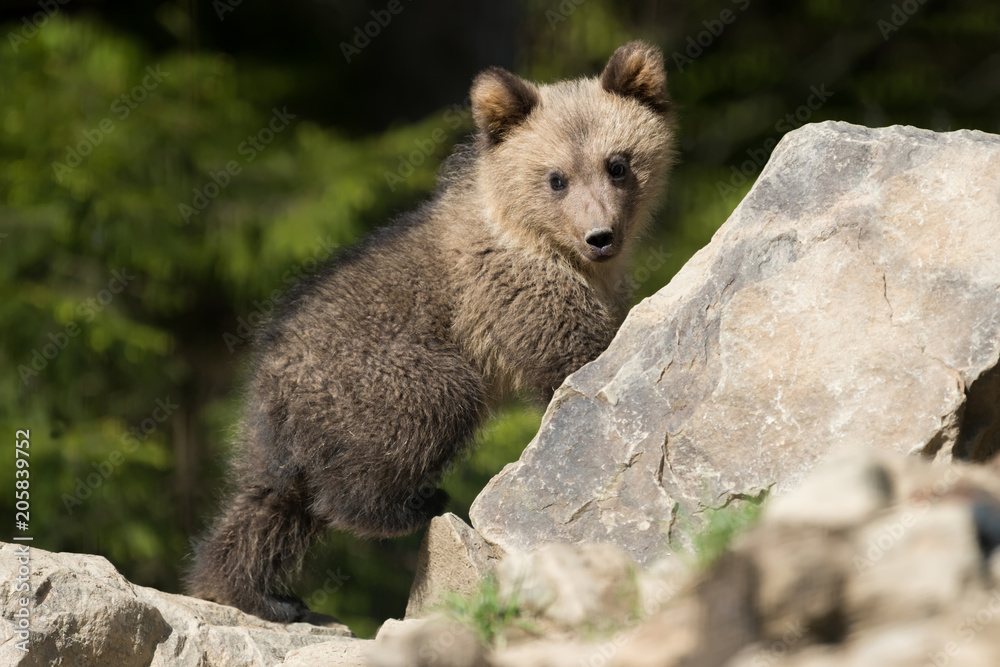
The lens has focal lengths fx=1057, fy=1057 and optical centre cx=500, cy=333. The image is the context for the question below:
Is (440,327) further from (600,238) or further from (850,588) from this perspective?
(850,588)

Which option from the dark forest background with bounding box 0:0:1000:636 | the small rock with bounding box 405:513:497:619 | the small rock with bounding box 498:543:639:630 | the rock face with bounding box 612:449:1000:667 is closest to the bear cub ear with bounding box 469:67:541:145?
the dark forest background with bounding box 0:0:1000:636

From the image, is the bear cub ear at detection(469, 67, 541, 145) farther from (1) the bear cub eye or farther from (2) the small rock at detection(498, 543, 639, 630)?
(2) the small rock at detection(498, 543, 639, 630)

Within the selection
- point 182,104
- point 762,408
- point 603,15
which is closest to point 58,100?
point 182,104

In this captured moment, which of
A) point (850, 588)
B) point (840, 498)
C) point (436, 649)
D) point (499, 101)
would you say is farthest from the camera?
point (499, 101)

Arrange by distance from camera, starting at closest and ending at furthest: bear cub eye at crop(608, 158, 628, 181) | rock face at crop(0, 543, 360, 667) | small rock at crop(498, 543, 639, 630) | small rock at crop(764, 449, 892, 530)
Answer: small rock at crop(764, 449, 892, 530) → small rock at crop(498, 543, 639, 630) → rock face at crop(0, 543, 360, 667) → bear cub eye at crop(608, 158, 628, 181)

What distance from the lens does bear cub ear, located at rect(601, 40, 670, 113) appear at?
5871 millimetres

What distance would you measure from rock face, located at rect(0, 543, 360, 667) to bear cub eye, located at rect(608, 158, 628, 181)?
2.74 meters

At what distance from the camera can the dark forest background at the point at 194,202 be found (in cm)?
816

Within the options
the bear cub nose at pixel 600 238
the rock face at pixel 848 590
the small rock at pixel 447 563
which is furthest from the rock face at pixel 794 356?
the rock face at pixel 848 590

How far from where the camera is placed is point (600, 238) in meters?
5.38

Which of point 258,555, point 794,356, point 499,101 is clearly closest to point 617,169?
point 499,101

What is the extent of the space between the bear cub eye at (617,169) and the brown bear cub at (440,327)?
0.4 inches

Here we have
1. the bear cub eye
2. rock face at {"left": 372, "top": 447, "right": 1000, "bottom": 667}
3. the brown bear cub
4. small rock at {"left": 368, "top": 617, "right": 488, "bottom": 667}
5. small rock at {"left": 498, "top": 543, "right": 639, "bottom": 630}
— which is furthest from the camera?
the bear cub eye

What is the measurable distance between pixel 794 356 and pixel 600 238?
1465 mm
